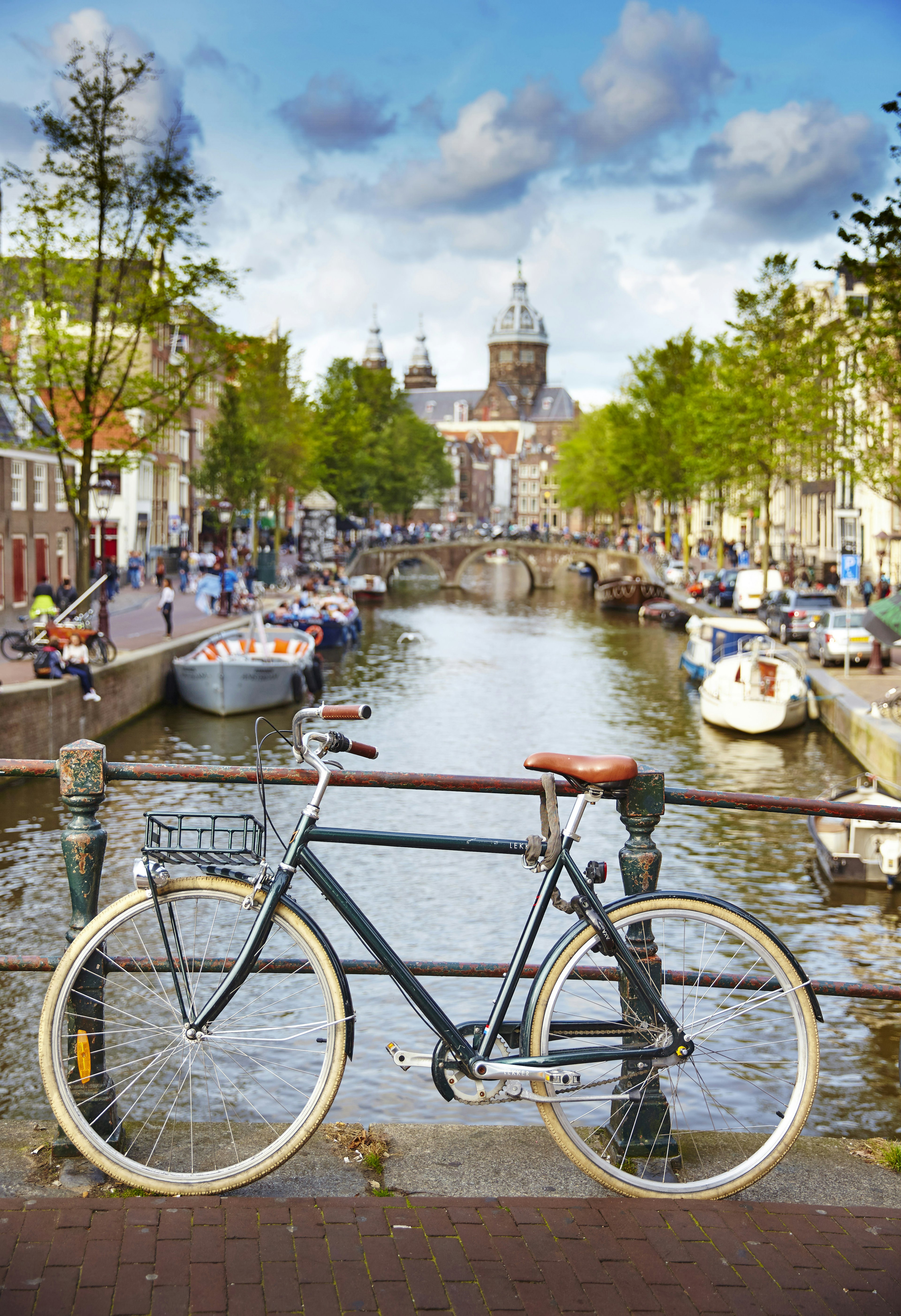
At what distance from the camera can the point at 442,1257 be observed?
3.23 meters

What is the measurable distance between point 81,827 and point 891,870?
1355 centimetres

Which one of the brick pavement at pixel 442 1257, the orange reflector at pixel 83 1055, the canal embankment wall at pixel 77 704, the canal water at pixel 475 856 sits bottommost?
the canal water at pixel 475 856

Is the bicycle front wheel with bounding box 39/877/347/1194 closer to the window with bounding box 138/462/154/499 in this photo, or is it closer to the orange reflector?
the orange reflector

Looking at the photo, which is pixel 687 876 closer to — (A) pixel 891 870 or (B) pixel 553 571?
(A) pixel 891 870

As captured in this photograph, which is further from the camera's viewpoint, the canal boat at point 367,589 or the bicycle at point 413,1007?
the canal boat at point 367,589

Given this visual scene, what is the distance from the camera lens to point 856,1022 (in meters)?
11.9

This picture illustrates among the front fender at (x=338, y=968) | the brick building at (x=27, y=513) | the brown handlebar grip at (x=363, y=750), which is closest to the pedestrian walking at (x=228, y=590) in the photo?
the brick building at (x=27, y=513)

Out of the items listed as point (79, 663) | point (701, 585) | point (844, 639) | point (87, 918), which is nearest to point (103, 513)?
point (79, 663)

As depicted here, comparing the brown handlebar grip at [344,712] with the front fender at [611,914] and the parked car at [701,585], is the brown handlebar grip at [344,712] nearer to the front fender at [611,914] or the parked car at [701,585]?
the front fender at [611,914]

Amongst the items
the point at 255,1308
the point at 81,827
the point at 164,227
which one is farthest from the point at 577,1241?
the point at 164,227

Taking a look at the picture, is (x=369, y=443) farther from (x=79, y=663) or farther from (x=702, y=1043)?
(x=702, y=1043)

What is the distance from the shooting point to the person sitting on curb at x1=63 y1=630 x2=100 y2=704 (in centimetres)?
2347

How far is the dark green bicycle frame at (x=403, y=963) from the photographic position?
141 inches

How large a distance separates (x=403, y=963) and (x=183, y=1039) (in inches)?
23.3
